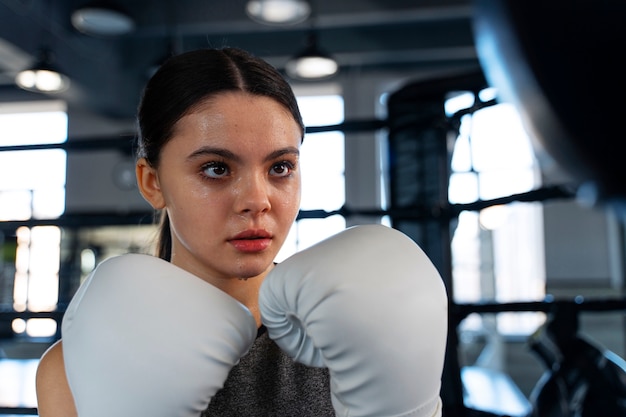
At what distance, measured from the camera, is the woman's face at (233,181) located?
0.74 meters

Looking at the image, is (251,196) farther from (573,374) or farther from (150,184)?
(573,374)

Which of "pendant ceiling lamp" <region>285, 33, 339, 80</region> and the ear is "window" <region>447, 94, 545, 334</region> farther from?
the ear

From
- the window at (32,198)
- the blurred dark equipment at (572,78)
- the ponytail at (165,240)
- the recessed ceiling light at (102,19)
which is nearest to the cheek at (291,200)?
the ponytail at (165,240)

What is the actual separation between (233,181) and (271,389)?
287 millimetres

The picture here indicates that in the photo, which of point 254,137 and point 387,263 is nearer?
point 387,263

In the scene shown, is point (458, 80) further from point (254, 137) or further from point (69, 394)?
point (69, 394)


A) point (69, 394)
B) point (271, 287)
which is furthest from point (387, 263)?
point (69, 394)

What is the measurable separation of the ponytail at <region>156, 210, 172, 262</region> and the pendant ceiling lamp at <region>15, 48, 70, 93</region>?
8.65 feet

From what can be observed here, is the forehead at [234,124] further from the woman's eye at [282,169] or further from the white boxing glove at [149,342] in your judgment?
the white boxing glove at [149,342]

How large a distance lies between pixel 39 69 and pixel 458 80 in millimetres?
2513

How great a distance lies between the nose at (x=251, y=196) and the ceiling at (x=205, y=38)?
3.70 m

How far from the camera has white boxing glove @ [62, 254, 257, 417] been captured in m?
0.57

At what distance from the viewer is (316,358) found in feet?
2.13

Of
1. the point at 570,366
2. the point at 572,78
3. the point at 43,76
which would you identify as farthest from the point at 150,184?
the point at 43,76
